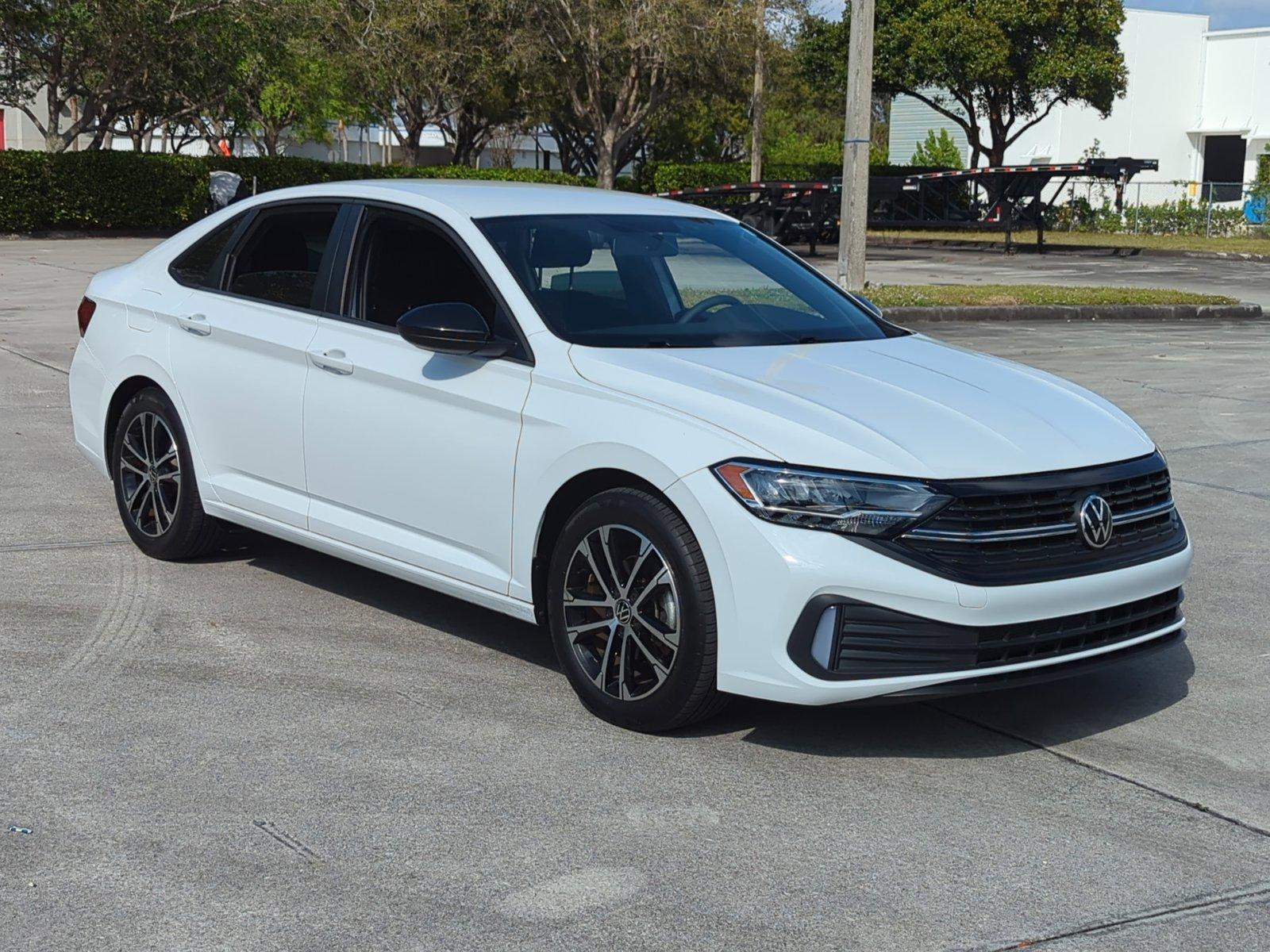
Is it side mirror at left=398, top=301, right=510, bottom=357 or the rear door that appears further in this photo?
the rear door

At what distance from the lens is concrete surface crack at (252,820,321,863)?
393 cm

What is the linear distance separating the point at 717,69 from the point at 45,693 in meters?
39.8

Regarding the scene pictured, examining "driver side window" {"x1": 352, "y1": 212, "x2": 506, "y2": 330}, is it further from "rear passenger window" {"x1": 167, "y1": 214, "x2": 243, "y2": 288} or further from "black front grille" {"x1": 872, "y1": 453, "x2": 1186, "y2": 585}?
"black front grille" {"x1": 872, "y1": 453, "x2": 1186, "y2": 585}

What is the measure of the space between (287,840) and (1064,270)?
27.4 m

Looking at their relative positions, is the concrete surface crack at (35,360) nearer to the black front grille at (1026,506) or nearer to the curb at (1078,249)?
the black front grille at (1026,506)

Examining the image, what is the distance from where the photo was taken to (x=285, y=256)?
636 cm

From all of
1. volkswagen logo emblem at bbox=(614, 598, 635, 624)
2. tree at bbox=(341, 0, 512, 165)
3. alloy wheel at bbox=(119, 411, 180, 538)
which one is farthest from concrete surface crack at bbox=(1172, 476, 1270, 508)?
tree at bbox=(341, 0, 512, 165)

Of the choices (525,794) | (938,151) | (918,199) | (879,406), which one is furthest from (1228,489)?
(938,151)

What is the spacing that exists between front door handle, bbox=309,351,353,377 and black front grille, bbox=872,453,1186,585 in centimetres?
221

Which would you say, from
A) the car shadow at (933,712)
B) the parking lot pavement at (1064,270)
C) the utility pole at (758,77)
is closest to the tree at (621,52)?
the utility pole at (758,77)

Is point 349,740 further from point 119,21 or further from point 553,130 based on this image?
point 553,130

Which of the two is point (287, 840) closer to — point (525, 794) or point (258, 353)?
point (525, 794)

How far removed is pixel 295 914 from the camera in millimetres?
3609

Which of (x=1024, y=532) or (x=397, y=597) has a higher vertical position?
(x=1024, y=532)
